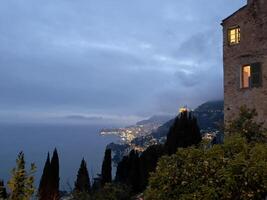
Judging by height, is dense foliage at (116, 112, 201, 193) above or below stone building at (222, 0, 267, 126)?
below

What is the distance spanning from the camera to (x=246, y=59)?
85.0 ft

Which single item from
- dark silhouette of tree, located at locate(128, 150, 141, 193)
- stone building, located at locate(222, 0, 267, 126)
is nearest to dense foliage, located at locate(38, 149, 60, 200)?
dark silhouette of tree, located at locate(128, 150, 141, 193)

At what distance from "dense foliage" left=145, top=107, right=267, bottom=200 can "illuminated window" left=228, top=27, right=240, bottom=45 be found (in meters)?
14.5

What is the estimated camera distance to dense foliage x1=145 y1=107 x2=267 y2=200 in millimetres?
11578

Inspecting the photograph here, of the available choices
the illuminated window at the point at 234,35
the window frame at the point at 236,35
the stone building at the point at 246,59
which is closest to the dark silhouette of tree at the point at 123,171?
the stone building at the point at 246,59

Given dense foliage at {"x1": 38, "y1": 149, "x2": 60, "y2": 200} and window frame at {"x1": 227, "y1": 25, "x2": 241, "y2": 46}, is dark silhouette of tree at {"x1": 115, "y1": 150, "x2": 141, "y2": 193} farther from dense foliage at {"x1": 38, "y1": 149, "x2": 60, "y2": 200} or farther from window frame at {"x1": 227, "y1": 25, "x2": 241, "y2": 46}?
window frame at {"x1": 227, "y1": 25, "x2": 241, "y2": 46}

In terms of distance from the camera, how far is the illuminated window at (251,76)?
993 inches

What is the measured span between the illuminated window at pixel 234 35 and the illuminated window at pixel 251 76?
1979 mm

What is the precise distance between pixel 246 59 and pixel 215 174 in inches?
597

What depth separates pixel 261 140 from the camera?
19.0 metres

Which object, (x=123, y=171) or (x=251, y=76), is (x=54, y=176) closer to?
(x=123, y=171)

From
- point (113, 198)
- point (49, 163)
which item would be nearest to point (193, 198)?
point (113, 198)

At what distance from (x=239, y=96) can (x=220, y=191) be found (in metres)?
15.4

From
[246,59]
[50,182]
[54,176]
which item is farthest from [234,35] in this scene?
[54,176]
